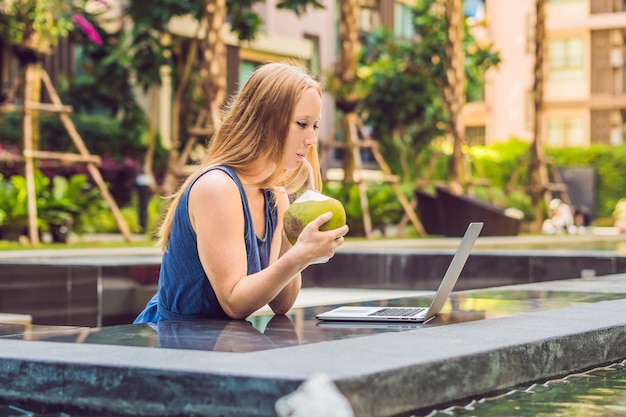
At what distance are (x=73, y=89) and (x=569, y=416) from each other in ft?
Answer: 76.5

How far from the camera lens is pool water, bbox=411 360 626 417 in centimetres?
303

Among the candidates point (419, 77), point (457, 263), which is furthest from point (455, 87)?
point (457, 263)

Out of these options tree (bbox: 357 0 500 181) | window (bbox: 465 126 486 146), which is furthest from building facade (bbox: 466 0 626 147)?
tree (bbox: 357 0 500 181)

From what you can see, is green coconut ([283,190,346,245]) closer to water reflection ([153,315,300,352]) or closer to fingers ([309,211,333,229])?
fingers ([309,211,333,229])

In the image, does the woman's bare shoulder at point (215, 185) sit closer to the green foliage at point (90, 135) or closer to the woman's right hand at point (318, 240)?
the woman's right hand at point (318, 240)

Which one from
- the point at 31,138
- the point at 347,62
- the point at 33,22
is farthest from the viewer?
the point at 347,62

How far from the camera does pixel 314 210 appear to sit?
340cm

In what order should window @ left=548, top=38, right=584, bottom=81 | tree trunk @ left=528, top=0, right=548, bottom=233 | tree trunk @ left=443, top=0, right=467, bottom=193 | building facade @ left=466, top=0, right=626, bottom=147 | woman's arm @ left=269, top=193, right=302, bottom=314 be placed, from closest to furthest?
woman's arm @ left=269, top=193, right=302, bottom=314, tree trunk @ left=443, top=0, right=467, bottom=193, tree trunk @ left=528, top=0, right=548, bottom=233, building facade @ left=466, top=0, right=626, bottom=147, window @ left=548, top=38, right=584, bottom=81

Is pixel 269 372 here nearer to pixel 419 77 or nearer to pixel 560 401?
pixel 560 401

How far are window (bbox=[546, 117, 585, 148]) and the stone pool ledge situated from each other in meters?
50.5

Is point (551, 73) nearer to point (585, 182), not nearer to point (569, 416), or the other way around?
point (585, 182)

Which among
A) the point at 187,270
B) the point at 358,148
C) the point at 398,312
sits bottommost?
the point at 398,312

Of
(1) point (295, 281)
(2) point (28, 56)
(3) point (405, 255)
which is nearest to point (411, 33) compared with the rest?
(2) point (28, 56)

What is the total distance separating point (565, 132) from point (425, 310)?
50.9 meters
